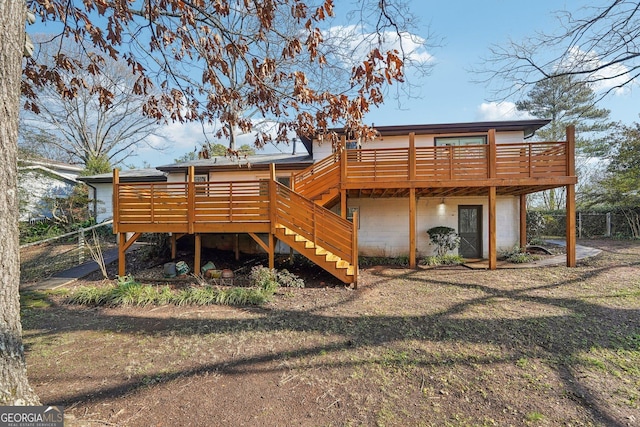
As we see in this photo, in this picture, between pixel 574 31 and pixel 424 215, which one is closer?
pixel 574 31

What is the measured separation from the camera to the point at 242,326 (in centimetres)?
463

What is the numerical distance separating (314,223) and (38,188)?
1502 centimetres

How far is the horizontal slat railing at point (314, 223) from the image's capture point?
7172 mm

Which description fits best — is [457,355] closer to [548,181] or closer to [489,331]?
[489,331]

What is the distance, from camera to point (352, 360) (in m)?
3.52

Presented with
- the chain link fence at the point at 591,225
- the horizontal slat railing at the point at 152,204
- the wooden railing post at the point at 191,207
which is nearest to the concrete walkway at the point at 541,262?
the chain link fence at the point at 591,225

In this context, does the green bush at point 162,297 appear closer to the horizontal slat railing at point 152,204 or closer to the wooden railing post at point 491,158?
the horizontal slat railing at point 152,204

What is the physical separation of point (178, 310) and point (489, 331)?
17.8ft

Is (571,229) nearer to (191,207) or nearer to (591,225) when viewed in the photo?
(591,225)

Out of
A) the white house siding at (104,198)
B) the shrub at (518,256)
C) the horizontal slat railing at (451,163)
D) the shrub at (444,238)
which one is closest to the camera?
the horizontal slat railing at (451,163)

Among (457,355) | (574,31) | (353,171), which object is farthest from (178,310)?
(574,31)

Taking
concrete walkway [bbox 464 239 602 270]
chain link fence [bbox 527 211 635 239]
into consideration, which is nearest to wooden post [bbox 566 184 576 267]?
concrete walkway [bbox 464 239 602 270]

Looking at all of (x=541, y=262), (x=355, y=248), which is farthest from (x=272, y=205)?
(x=541, y=262)

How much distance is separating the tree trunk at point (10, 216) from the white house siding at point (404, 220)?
30.8 ft
